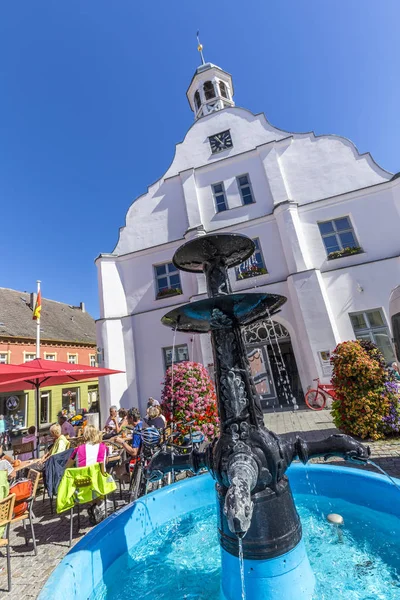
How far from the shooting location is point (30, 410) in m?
20.2

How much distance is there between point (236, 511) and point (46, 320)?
95.3 ft

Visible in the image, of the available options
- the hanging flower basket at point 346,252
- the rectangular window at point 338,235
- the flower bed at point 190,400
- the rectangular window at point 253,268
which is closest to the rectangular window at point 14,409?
the flower bed at point 190,400

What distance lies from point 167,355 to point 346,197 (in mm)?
10736

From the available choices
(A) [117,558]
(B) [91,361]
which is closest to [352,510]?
(A) [117,558]

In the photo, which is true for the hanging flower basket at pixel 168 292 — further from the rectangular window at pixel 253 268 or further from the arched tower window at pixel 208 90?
the arched tower window at pixel 208 90

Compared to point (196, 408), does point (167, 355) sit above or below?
above

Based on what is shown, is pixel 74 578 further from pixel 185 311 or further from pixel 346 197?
pixel 346 197

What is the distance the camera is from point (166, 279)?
13797 millimetres

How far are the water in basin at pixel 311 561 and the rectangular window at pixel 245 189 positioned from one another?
1240cm

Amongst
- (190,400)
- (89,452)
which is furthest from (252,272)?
(89,452)

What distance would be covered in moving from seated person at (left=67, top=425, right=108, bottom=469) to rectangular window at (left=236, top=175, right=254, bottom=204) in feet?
39.2

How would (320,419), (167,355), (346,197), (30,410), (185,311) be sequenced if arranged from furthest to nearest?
(30,410)
(167,355)
(346,197)
(320,419)
(185,311)

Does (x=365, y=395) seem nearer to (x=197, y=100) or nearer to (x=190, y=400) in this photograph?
(x=190, y=400)

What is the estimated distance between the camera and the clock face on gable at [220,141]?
14.5 meters
